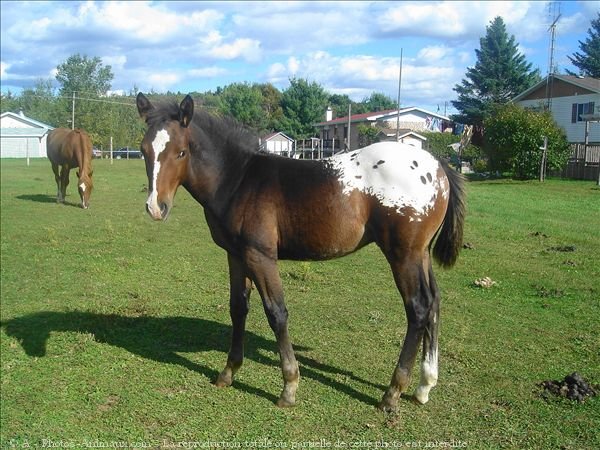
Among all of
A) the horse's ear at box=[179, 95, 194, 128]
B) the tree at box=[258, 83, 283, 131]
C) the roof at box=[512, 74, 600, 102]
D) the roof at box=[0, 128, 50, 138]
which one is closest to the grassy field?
the roof at box=[512, 74, 600, 102]

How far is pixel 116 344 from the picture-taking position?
19.4 feet

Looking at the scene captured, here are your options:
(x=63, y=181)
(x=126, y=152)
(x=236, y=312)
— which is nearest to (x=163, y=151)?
(x=236, y=312)

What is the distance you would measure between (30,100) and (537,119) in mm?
16319

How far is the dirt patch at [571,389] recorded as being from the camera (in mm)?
4377

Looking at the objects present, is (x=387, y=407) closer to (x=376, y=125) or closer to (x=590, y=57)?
(x=590, y=57)

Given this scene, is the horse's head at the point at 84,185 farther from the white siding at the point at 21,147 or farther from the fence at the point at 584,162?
the fence at the point at 584,162

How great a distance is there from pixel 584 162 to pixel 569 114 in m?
0.77

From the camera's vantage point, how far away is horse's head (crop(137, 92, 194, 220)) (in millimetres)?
4168

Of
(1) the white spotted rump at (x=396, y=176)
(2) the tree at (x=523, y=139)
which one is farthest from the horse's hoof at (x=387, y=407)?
(2) the tree at (x=523, y=139)

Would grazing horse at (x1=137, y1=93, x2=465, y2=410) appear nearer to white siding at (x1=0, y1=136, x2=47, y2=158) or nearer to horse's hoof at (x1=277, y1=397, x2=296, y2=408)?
horse's hoof at (x1=277, y1=397, x2=296, y2=408)

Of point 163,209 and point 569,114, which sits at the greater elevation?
point 569,114

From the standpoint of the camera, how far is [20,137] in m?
22.7

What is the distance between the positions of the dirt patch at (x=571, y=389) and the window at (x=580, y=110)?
4368 mm

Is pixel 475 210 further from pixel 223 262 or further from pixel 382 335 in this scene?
pixel 382 335
